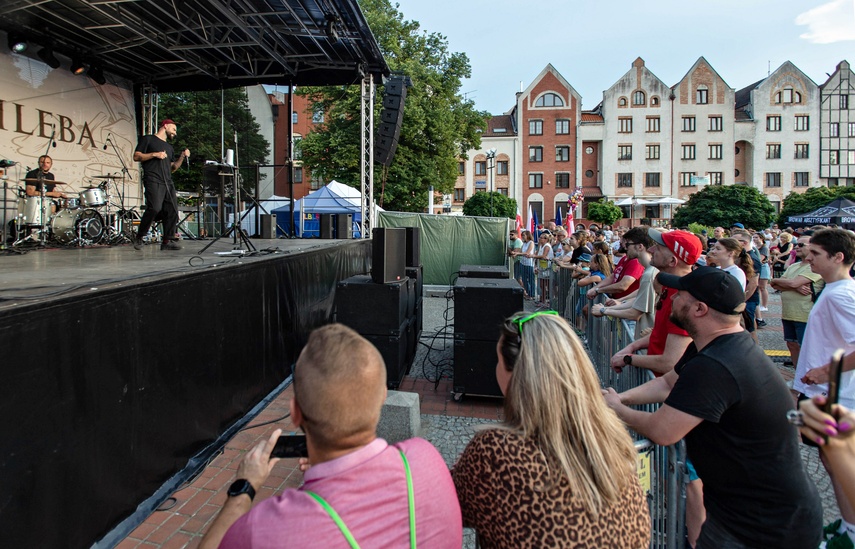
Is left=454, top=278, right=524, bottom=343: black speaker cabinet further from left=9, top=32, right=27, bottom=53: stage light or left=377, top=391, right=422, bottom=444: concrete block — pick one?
left=9, top=32, right=27, bottom=53: stage light

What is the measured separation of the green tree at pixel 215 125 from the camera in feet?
52.1

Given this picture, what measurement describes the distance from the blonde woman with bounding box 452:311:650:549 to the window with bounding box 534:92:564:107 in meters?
57.4

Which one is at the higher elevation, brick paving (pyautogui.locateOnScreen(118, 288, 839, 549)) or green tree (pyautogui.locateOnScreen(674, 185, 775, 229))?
green tree (pyautogui.locateOnScreen(674, 185, 775, 229))

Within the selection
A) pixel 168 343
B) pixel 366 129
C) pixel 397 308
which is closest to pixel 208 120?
pixel 366 129

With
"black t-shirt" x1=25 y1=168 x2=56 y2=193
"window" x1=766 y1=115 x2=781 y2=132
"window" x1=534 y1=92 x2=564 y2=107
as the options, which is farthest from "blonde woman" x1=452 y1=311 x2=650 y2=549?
"window" x1=766 y1=115 x2=781 y2=132

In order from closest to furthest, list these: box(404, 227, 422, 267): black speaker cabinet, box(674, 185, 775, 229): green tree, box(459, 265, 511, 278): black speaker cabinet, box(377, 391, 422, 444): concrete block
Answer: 1. box(377, 391, 422, 444): concrete block
2. box(459, 265, 511, 278): black speaker cabinet
3. box(404, 227, 422, 267): black speaker cabinet
4. box(674, 185, 775, 229): green tree

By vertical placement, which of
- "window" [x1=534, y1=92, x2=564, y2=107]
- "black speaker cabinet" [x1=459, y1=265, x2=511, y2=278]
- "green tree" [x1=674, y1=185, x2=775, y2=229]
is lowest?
"black speaker cabinet" [x1=459, y1=265, x2=511, y2=278]

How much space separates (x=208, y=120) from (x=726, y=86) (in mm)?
52048

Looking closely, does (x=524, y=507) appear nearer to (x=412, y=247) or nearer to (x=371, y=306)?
(x=371, y=306)

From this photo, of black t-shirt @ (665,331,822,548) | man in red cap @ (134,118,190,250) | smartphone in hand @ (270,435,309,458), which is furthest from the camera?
man in red cap @ (134,118,190,250)

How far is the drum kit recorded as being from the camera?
8438 mm

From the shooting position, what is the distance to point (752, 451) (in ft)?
6.40

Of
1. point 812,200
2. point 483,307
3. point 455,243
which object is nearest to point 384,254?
point 483,307

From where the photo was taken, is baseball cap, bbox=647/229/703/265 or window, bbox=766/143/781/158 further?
window, bbox=766/143/781/158
